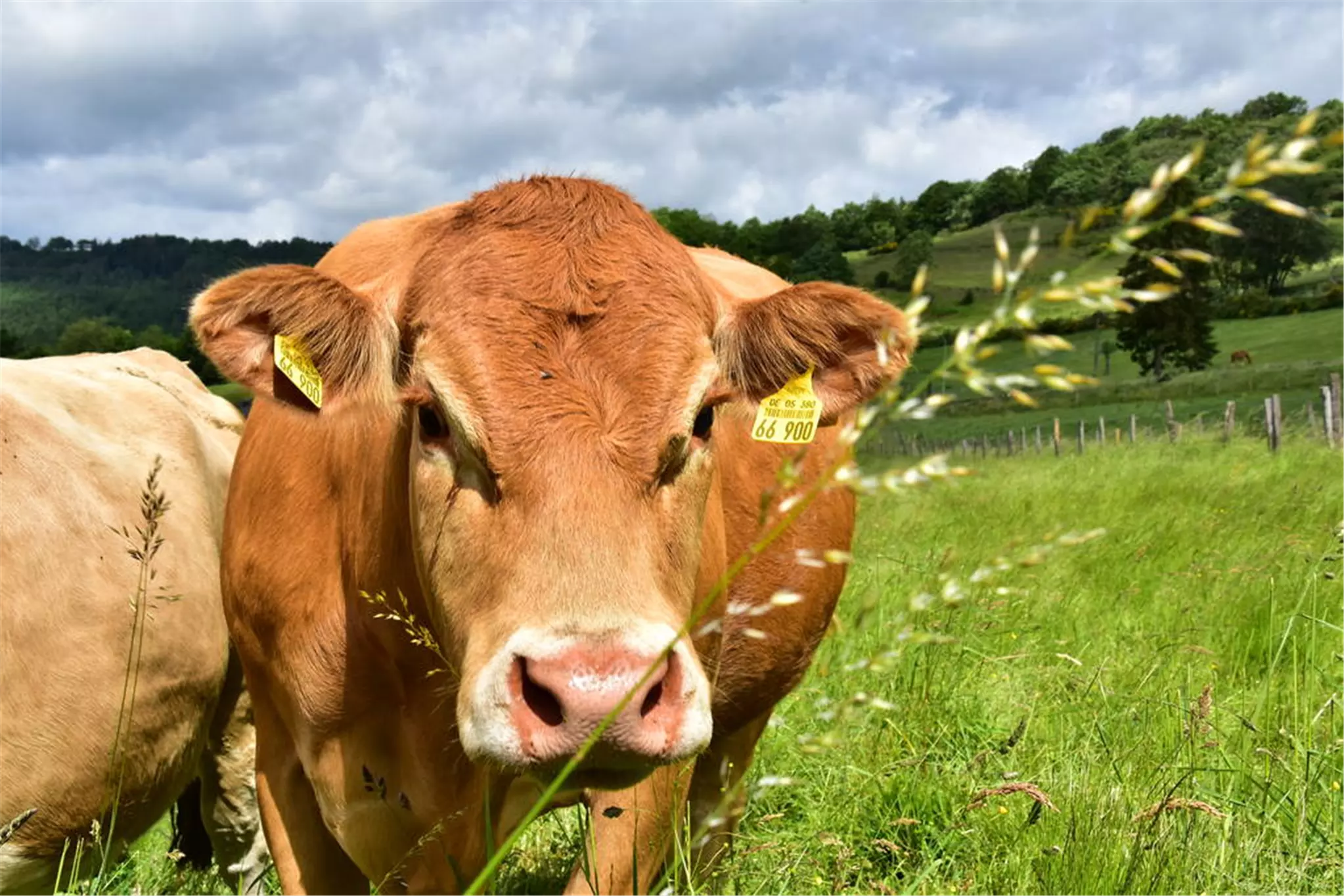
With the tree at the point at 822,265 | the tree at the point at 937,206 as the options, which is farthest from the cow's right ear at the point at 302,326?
the tree at the point at 937,206

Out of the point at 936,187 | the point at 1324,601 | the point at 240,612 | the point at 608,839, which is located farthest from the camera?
the point at 936,187

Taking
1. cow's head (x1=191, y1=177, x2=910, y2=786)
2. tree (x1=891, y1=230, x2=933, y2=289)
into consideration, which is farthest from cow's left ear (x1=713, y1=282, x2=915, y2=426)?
tree (x1=891, y1=230, x2=933, y2=289)

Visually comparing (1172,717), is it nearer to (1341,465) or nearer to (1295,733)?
(1295,733)

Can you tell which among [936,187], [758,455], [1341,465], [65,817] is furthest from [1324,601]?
[936,187]

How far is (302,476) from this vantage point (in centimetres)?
308

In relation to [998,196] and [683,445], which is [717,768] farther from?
[998,196]

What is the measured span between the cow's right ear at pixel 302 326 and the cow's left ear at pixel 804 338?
831 millimetres

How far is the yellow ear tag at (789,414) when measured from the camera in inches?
109

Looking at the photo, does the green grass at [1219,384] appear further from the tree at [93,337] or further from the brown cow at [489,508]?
the tree at [93,337]

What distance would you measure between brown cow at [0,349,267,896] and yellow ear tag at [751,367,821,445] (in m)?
1.73

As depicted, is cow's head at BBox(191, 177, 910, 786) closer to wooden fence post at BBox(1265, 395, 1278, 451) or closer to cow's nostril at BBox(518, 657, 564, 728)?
cow's nostril at BBox(518, 657, 564, 728)

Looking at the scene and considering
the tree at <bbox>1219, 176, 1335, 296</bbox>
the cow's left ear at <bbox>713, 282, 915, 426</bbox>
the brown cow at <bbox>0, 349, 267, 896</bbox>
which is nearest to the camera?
the cow's left ear at <bbox>713, 282, 915, 426</bbox>

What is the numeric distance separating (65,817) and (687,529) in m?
2.24

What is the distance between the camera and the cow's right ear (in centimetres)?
245
